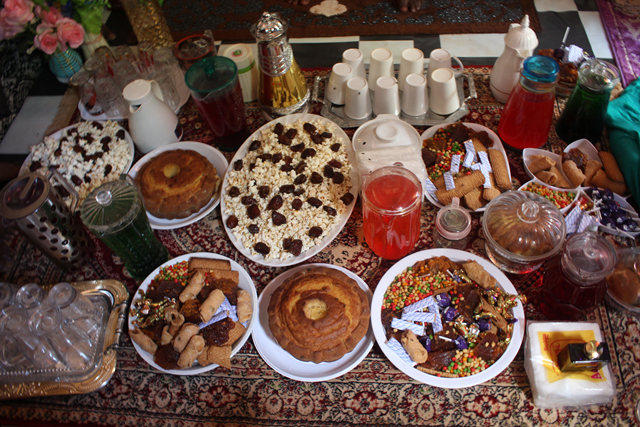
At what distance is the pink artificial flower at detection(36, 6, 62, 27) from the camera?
183 cm

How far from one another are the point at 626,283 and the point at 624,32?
1455 mm

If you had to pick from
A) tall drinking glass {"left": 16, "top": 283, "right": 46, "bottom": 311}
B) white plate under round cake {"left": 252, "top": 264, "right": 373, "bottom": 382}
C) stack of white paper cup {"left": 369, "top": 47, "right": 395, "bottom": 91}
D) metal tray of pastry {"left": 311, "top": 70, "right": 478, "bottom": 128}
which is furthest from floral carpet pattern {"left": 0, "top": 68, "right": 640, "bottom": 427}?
stack of white paper cup {"left": 369, "top": 47, "right": 395, "bottom": 91}

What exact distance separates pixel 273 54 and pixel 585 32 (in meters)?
1.57

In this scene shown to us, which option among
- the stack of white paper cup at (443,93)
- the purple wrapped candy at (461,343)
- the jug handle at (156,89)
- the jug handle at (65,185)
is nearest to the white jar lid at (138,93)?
the jug handle at (156,89)

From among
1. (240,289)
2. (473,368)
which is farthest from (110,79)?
(473,368)

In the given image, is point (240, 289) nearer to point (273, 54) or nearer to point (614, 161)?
point (273, 54)

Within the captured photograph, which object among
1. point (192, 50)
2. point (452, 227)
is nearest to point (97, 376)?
point (452, 227)

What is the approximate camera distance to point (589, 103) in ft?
4.87

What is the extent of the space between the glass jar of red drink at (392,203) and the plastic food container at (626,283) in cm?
58

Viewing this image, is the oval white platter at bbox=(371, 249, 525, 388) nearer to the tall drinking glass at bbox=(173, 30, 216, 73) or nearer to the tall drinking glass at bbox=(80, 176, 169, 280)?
the tall drinking glass at bbox=(80, 176, 169, 280)

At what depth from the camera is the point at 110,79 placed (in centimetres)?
179

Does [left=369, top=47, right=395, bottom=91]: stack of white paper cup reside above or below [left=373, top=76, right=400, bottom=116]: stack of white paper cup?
above

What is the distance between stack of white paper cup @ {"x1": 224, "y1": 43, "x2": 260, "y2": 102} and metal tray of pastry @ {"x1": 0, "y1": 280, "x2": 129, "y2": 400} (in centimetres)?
98

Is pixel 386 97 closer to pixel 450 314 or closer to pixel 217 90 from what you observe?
pixel 217 90
